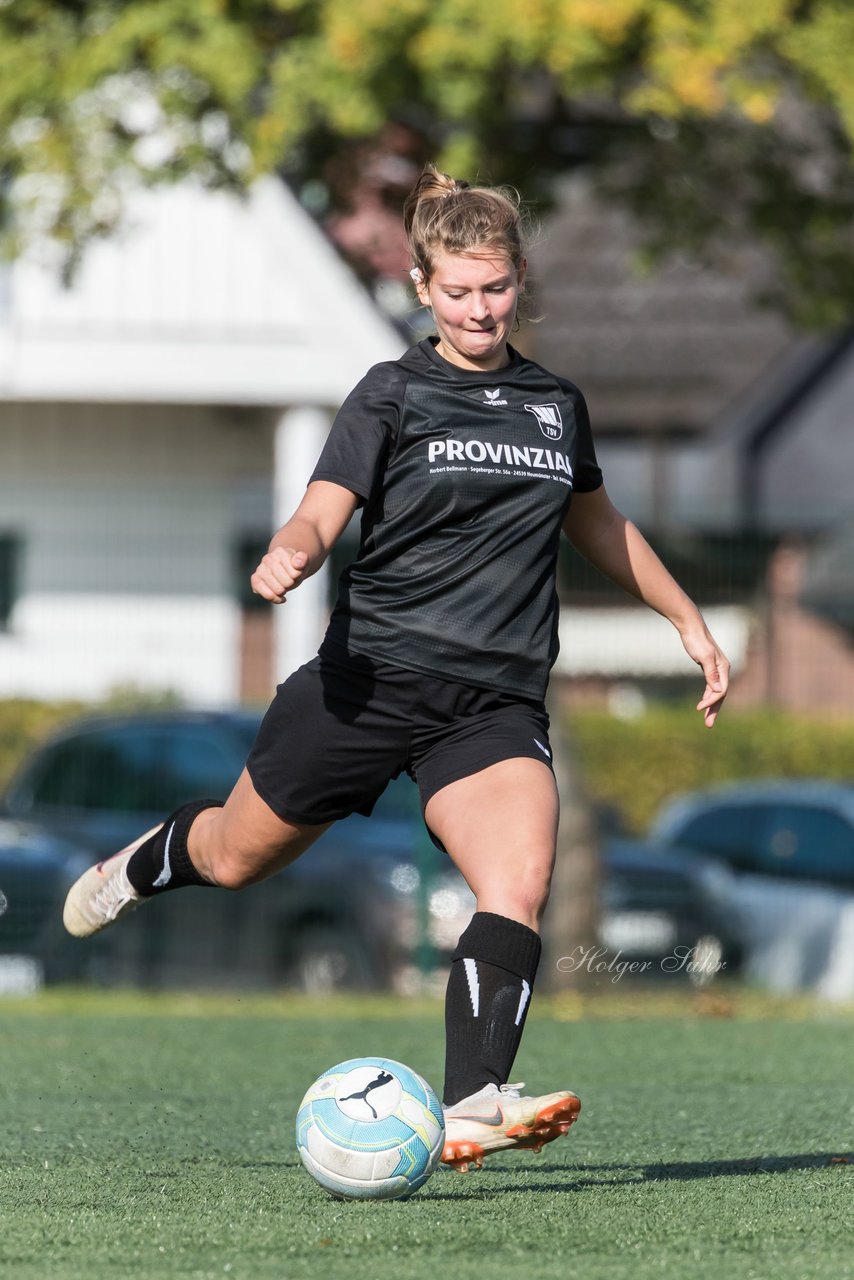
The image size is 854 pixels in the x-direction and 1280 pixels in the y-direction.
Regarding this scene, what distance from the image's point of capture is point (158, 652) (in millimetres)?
13055

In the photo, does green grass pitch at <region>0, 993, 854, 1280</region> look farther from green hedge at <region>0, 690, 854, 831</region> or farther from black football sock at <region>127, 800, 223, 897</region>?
green hedge at <region>0, 690, 854, 831</region>

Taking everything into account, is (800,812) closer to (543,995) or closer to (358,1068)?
(543,995)

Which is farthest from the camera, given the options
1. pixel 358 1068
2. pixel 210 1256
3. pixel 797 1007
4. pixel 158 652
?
pixel 158 652

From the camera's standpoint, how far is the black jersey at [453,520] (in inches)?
187

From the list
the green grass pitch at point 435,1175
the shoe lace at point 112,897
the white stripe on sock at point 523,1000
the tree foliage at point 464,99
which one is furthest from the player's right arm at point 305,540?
the tree foliage at point 464,99

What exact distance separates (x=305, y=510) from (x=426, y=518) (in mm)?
318

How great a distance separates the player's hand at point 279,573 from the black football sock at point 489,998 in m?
0.86

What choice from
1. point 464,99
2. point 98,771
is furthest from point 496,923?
point 98,771

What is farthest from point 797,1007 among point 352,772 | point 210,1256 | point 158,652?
point 210,1256

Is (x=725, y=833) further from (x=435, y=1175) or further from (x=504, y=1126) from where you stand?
(x=504, y=1126)

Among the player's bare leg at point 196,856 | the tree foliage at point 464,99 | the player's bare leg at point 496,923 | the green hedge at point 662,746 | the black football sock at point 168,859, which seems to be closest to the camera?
the player's bare leg at point 496,923

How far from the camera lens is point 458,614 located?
478 cm

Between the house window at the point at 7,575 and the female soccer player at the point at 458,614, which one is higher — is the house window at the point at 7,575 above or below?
below

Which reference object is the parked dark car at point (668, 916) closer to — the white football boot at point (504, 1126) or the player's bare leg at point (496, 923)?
the player's bare leg at point (496, 923)
